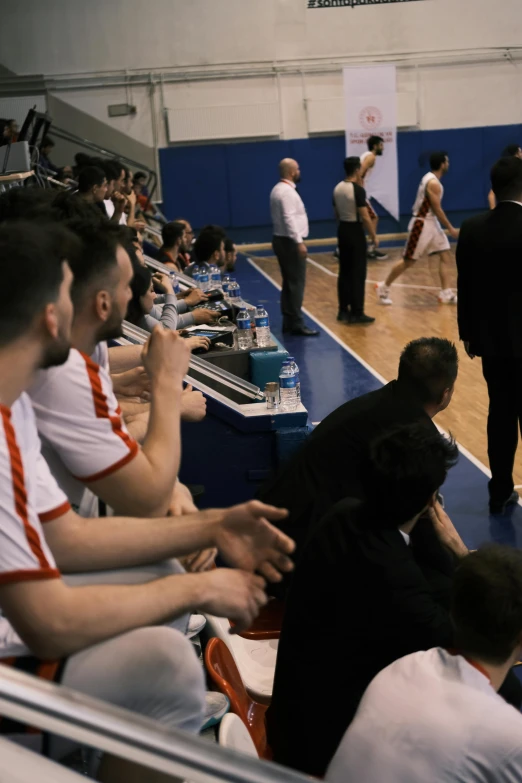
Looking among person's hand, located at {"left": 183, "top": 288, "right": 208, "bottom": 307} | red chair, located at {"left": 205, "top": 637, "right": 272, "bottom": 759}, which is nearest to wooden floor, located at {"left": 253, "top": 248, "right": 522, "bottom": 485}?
person's hand, located at {"left": 183, "top": 288, "right": 208, "bottom": 307}

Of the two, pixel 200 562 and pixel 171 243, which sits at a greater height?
pixel 171 243

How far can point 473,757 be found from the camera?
1692 millimetres

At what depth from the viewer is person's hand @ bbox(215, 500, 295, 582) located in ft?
6.05

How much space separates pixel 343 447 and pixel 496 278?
5.72 ft

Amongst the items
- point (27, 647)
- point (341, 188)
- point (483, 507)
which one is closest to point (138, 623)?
point (27, 647)

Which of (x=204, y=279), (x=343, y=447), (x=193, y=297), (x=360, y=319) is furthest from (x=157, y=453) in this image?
(x=360, y=319)

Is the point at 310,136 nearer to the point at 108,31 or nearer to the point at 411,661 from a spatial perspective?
the point at 108,31

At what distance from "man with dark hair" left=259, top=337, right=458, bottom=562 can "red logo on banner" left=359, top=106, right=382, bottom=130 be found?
39.9 feet

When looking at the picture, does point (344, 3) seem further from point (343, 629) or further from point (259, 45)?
point (343, 629)

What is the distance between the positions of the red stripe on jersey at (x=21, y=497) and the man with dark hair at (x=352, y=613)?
0.85 metres

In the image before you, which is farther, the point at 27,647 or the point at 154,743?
the point at 27,647

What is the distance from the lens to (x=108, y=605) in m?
1.68

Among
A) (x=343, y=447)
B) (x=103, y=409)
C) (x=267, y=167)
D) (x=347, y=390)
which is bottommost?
(x=347, y=390)

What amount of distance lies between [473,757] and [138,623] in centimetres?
62
